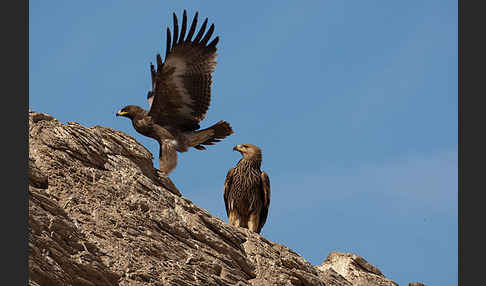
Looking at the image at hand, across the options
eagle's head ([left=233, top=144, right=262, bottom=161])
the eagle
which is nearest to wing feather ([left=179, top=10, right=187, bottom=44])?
the eagle

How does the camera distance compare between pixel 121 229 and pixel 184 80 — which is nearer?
pixel 121 229

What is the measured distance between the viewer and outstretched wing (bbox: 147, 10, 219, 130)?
41.6 ft

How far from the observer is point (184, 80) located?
1284cm

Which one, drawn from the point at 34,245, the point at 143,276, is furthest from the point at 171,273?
the point at 34,245

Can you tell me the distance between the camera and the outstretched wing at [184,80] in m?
12.7

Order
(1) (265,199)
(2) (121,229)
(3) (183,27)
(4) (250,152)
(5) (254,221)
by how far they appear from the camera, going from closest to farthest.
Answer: (2) (121,229)
(5) (254,221)
(1) (265,199)
(4) (250,152)
(3) (183,27)

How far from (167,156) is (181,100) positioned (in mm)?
1068

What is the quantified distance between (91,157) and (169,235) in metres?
1.38

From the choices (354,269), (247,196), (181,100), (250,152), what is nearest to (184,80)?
(181,100)

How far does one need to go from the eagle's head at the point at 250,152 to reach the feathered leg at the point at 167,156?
115 centimetres

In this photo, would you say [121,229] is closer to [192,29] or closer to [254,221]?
[254,221]

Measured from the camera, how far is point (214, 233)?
9984mm

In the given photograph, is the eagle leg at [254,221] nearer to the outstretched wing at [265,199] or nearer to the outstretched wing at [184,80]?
the outstretched wing at [265,199]

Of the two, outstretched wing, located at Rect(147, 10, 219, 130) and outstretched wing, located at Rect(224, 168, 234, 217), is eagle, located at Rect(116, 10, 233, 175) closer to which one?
outstretched wing, located at Rect(147, 10, 219, 130)
